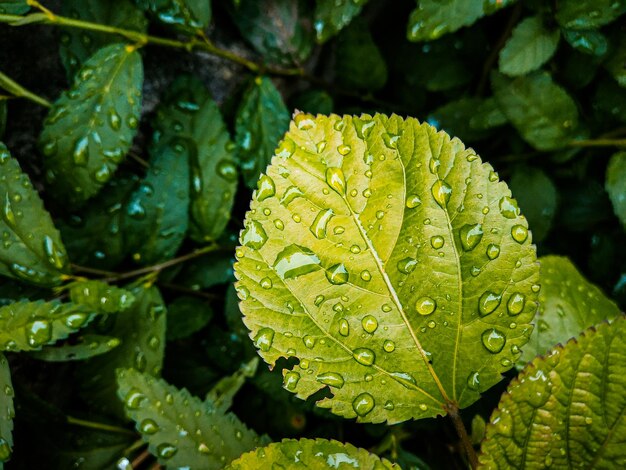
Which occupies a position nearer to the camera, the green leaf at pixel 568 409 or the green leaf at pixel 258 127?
the green leaf at pixel 568 409

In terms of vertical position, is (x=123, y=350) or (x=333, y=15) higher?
(x=333, y=15)

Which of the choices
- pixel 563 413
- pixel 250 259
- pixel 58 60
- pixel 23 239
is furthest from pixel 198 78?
pixel 563 413

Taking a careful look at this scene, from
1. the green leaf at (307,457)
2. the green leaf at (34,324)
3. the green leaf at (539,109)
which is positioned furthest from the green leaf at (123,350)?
the green leaf at (539,109)

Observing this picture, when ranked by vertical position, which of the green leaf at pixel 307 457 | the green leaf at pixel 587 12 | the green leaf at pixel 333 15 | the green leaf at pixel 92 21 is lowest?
the green leaf at pixel 307 457

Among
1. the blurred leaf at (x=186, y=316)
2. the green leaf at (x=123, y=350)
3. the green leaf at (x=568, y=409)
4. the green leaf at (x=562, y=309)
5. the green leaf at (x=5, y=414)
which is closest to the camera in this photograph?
the green leaf at (x=568, y=409)

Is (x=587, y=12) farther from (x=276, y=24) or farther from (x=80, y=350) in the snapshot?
(x=80, y=350)

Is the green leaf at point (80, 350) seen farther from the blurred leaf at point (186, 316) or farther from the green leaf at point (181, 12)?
the green leaf at point (181, 12)

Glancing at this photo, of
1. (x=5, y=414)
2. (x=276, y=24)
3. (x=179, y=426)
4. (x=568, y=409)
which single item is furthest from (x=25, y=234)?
(x=568, y=409)

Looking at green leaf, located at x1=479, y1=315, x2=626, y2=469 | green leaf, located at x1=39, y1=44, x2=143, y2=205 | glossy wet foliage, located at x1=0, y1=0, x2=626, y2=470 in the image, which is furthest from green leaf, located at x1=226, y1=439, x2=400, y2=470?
green leaf, located at x1=39, y1=44, x2=143, y2=205
